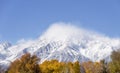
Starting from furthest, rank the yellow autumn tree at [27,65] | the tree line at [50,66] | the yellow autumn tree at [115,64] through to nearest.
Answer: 1. the yellow autumn tree at [115,64]
2. the tree line at [50,66]
3. the yellow autumn tree at [27,65]

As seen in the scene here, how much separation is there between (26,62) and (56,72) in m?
25.5

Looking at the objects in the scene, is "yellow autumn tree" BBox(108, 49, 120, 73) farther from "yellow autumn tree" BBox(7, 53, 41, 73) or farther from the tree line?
"yellow autumn tree" BBox(7, 53, 41, 73)

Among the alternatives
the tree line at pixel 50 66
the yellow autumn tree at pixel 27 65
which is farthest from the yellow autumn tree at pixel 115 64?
the yellow autumn tree at pixel 27 65

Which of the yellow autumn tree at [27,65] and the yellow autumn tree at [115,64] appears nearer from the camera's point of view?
the yellow autumn tree at [27,65]

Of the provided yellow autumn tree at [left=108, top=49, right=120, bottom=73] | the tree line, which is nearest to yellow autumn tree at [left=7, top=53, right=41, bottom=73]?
the tree line

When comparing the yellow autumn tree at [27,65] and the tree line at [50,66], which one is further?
the tree line at [50,66]

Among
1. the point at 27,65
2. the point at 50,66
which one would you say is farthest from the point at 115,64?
the point at 27,65

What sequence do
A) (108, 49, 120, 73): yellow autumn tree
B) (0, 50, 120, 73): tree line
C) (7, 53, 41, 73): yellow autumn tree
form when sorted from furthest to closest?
1. (108, 49, 120, 73): yellow autumn tree
2. (0, 50, 120, 73): tree line
3. (7, 53, 41, 73): yellow autumn tree

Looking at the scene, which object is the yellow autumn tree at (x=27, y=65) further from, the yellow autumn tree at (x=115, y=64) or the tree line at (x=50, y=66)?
the yellow autumn tree at (x=115, y=64)

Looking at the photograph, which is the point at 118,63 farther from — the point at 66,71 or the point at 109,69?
the point at 66,71

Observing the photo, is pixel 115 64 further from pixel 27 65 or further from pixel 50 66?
pixel 27 65

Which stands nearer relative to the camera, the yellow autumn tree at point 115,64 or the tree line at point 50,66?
the tree line at point 50,66

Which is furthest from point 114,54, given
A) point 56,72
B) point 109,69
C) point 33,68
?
point 33,68

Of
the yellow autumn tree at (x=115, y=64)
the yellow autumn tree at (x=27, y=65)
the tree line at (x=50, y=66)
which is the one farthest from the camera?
the yellow autumn tree at (x=115, y=64)
